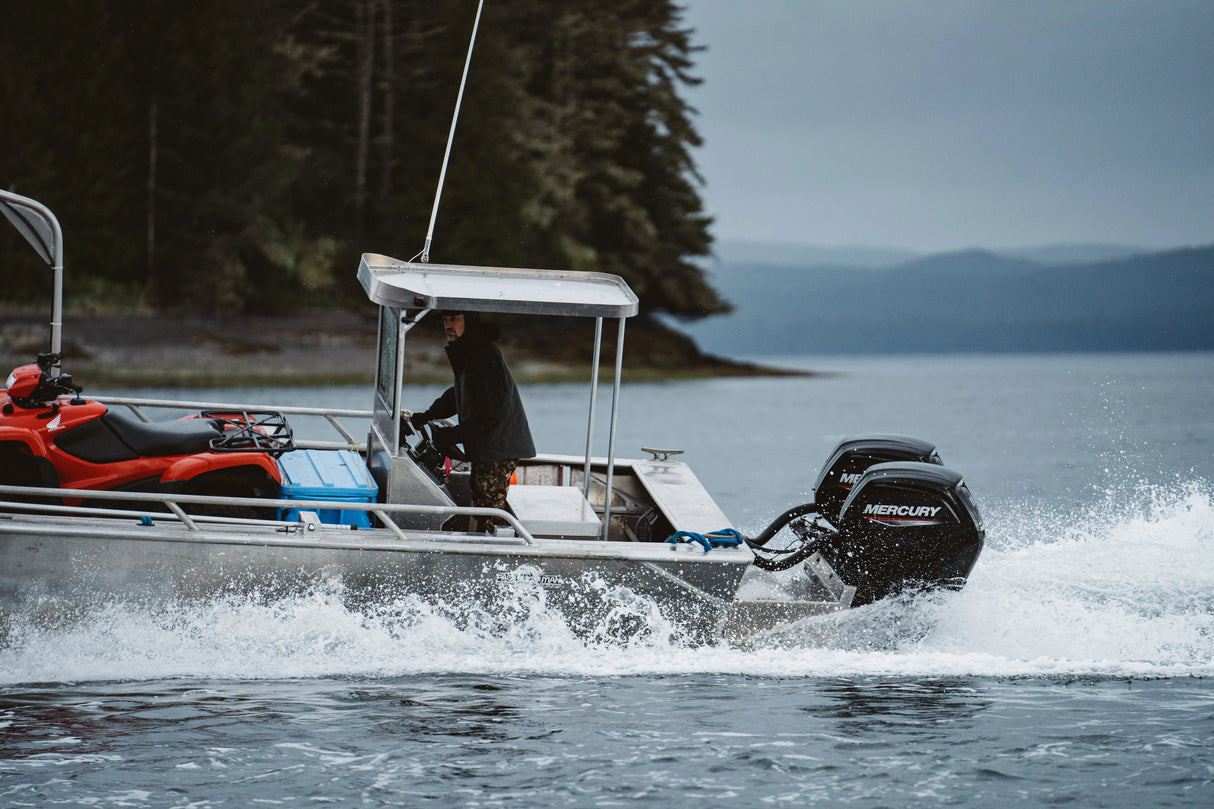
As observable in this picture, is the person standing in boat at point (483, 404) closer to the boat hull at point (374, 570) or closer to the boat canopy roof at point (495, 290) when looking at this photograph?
the boat canopy roof at point (495, 290)

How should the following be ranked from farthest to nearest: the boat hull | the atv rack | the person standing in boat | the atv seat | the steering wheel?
the steering wheel, the person standing in boat, the atv rack, the atv seat, the boat hull

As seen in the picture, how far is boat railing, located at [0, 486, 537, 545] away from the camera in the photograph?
607 cm

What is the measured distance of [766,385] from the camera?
44031 mm

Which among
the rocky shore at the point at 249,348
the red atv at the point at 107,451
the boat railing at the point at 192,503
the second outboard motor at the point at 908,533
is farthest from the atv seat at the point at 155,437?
the rocky shore at the point at 249,348

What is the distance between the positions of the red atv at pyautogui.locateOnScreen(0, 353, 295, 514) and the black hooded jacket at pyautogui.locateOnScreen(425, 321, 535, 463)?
1.06 meters

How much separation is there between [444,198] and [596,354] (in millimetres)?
34143

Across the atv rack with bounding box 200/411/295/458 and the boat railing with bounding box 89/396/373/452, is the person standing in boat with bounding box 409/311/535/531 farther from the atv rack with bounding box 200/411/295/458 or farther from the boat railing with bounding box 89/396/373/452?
the boat railing with bounding box 89/396/373/452

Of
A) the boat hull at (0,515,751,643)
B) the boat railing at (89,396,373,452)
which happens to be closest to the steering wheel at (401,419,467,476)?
the boat railing at (89,396,373,452)

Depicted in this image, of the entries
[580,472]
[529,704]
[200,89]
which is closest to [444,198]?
[200,89]

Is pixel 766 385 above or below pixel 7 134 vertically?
below

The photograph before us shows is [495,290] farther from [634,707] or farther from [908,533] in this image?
[908,533]

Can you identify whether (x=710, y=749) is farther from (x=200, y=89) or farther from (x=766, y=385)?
(x=766, y=385)

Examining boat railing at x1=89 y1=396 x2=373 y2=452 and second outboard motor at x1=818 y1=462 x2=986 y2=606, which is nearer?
second outboard motor at x1=818 y1=462 x2=986 y2=606

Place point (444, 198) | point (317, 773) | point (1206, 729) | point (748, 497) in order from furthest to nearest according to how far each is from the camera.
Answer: point (444, 198) → point (748, 497) → point (1206, 729) → point (317, 773)
